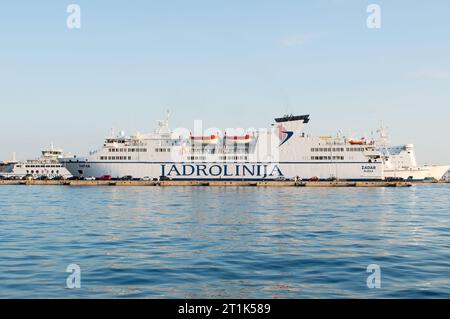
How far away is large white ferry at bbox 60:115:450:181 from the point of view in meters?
82.8

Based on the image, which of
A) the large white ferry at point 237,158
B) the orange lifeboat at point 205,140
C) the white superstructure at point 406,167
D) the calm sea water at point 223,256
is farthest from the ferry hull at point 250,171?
the calm sea water at point 223,256

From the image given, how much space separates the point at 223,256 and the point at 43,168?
90.6 m

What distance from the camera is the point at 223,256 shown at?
16703mm

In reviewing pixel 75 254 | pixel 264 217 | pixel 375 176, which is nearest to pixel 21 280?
pixel 75 254

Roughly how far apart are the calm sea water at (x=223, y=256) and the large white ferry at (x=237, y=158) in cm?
5271

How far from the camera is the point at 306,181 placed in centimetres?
8012

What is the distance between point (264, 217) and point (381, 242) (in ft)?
36.3

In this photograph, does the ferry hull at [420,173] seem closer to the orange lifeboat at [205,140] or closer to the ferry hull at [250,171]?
the ferry hull at [250,171]

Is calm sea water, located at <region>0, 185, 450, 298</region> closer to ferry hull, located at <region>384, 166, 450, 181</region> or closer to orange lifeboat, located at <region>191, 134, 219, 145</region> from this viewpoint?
orange lifeboat, located at <region>191, 134, 219, 145</region>

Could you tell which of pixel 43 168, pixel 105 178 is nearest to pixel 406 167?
pixel 105 178

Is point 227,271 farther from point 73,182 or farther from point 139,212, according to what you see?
point 73,182

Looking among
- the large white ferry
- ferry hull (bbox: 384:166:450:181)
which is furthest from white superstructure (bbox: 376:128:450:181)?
the large white ferry

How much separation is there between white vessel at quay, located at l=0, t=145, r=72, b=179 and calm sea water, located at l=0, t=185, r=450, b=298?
69.7 m

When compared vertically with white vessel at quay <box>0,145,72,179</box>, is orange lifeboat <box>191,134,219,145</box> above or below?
above
